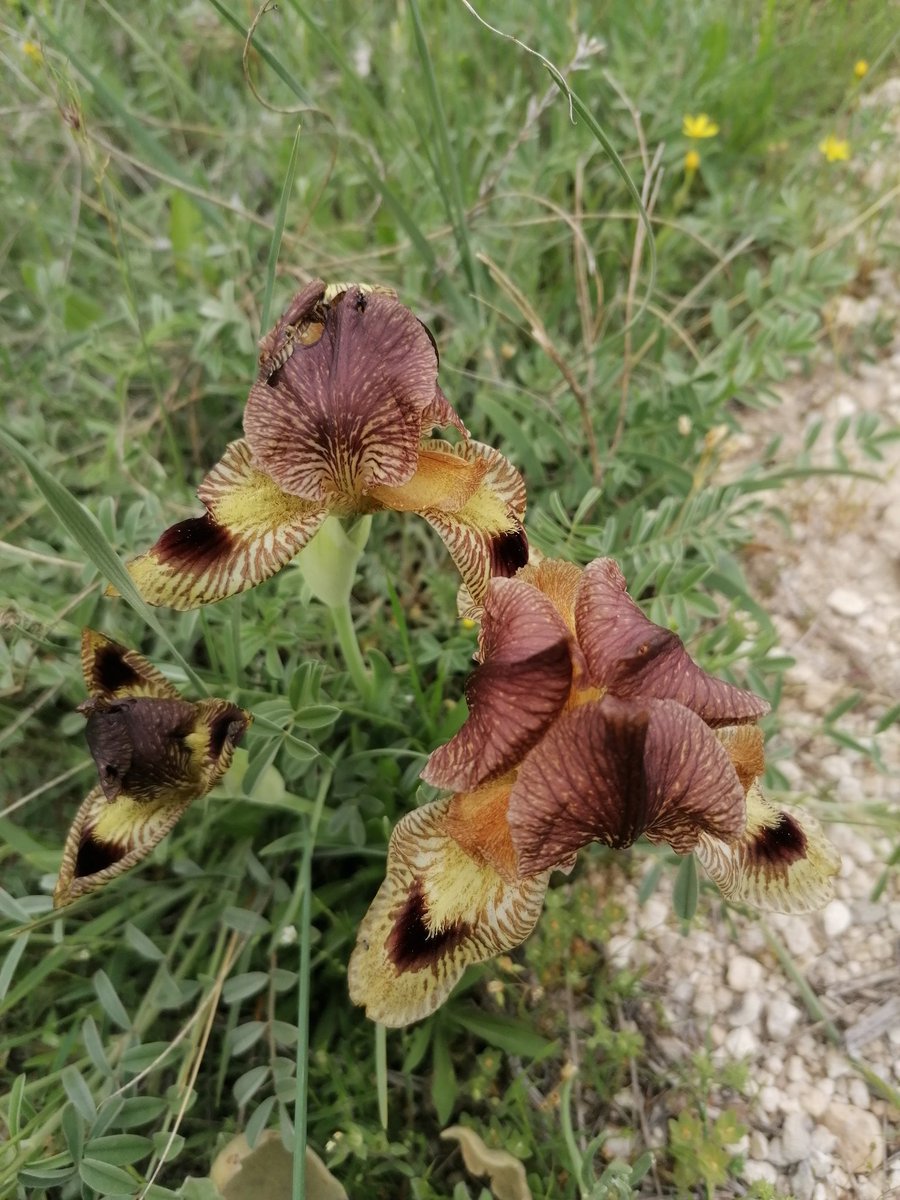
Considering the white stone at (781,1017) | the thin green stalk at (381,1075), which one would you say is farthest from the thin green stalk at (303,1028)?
the white stone at (781,1017)

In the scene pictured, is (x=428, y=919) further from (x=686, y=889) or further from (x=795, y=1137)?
(x=795, y=1137)

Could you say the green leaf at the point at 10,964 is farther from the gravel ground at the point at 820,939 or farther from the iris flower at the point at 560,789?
the gravel ground at the point at 820,939

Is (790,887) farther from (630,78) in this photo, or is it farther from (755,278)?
(630,78)

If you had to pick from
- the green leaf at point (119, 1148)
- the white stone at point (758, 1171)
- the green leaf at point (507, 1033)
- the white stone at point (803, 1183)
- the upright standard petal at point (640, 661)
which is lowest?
the green leaf at point (119, 1148)

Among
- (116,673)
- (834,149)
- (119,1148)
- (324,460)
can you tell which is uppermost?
(834,149)

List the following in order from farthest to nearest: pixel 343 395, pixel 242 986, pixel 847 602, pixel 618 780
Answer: pixel 847 602, pixel 242 986, pixel 343 395, pixel 618 780

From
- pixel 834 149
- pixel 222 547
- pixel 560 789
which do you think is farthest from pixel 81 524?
pixel 834 149

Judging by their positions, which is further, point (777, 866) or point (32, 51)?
point (32, 51)

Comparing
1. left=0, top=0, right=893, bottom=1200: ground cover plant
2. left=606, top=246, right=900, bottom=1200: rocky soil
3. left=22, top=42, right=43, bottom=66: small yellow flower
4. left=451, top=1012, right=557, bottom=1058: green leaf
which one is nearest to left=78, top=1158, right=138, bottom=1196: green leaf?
left=0, top=0, right=893, bottom=1200: ground cover plant
